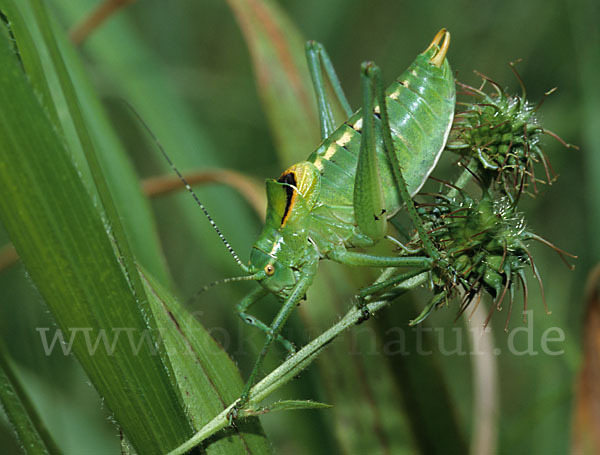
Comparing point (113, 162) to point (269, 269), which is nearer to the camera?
point (269, 269)

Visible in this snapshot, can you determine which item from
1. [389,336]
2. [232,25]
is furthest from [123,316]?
[232,25]

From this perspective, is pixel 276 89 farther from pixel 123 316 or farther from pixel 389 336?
pixel 123 316

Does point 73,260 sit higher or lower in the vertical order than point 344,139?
lower

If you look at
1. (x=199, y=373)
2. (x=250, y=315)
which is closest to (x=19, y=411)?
(x=199, y=373)

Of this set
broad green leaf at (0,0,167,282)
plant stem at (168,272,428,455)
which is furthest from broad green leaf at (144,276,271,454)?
broad green leaf at (0,0,167,282)

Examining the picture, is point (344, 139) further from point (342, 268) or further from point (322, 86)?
point (342, 268)

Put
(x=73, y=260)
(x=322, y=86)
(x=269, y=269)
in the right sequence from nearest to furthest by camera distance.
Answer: (x=73, y=260), (x=269, y=269), (x=322, y=86)

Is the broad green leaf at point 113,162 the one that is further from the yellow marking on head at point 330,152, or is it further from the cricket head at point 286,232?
the yellow marking on head at point 330,152

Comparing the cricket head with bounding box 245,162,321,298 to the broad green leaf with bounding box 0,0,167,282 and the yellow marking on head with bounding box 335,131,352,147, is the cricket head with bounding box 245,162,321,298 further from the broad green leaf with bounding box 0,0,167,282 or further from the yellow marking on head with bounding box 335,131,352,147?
the broad green leaf with bounding box 0,0,167,282
